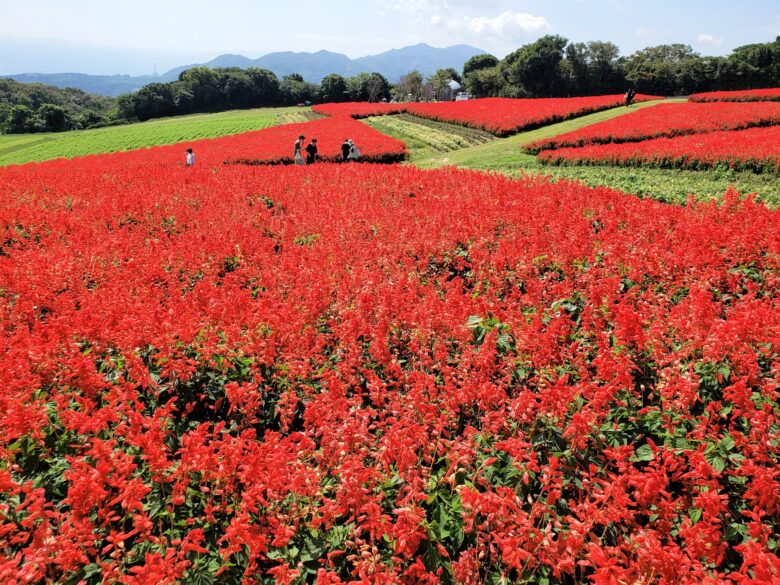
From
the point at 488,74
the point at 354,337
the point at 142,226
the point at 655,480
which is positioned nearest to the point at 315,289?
the point at 354,337

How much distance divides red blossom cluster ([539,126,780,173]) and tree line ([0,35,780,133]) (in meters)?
52.4

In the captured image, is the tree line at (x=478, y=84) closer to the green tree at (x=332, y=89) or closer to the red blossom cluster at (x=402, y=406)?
the green tree at (x=332, y=89)

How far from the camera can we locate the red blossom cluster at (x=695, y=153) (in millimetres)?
16891

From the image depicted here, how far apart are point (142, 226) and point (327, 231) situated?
426cm

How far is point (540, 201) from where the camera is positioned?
10.1 meters

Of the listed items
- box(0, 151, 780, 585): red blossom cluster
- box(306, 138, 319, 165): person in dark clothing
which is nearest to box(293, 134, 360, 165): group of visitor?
box(306, 138, 319, 165): person in dark clothing

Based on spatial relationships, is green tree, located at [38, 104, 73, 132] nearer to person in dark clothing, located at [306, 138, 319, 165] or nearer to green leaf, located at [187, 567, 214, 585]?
person in dark clothing, located at [306, 138, 319, 165]

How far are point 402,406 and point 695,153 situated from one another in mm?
20237

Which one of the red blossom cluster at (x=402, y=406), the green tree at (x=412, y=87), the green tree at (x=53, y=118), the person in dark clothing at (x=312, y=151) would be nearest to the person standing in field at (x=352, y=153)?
the person in dark clothing at (x=312, y=151)

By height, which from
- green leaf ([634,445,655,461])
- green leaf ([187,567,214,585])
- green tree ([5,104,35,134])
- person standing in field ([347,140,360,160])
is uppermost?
green tree ([5,104,35,134])

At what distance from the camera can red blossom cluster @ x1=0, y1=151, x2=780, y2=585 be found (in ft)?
8.96

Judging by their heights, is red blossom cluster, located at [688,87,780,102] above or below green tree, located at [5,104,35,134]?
below

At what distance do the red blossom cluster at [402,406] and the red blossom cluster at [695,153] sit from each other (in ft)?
37.3

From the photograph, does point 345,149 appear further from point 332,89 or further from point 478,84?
point 332,89
